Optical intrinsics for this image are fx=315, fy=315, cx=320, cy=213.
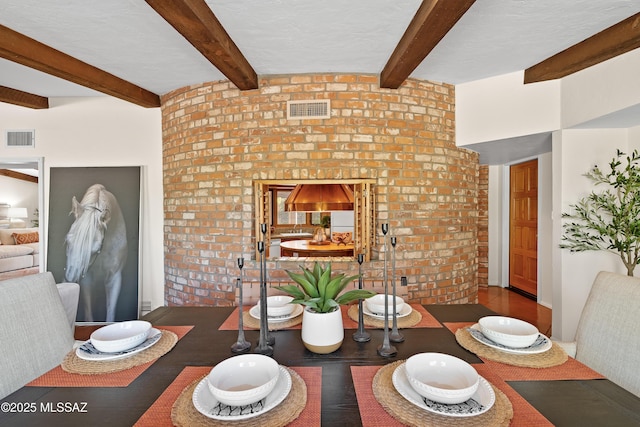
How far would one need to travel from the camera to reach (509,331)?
50.7 inches

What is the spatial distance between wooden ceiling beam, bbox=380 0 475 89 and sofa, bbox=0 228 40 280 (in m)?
6.03

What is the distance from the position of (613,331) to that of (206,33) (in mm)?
2347

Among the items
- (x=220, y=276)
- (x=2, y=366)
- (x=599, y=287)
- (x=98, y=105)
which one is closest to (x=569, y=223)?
(x=599, y=287)

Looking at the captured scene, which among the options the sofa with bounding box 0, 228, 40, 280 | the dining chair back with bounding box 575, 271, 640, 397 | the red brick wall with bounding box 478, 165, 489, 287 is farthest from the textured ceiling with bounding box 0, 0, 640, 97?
the sofa with bounding box 0, 228, 40, 280

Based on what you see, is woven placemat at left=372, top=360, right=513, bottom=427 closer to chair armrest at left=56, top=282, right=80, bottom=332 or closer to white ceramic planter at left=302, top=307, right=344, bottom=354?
white ceramic planter at left=302, top=307, right=344, bottom=354

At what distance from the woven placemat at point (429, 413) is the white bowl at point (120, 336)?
881 millimetres

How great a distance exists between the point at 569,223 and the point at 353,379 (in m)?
2.53

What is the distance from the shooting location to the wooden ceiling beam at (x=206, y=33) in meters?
1.55

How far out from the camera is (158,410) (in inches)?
33.0

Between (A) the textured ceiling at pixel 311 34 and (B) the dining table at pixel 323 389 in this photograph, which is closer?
(B) the dining table at pixel 323 389

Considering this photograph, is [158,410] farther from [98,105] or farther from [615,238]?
[98,105]

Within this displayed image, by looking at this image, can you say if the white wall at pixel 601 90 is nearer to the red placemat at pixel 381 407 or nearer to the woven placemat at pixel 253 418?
the red placemat at pixel 381 407

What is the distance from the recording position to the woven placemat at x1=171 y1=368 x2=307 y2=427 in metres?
0.78

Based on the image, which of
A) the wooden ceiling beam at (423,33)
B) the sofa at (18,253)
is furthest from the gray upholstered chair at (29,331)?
the sofa at (18,253)
